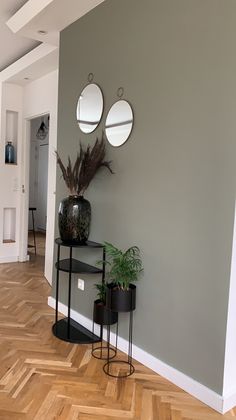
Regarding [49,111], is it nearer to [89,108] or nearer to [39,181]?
[89,108]

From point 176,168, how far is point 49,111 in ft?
8.49

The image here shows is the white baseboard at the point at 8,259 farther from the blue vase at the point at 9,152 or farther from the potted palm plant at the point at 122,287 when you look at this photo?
the potted palm plant at the point at 122,287

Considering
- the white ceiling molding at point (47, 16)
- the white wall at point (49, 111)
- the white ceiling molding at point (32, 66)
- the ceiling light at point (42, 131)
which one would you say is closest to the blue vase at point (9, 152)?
the white wall at point (49, 111)

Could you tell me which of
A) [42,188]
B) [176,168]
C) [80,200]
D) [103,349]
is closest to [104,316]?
[103,349]

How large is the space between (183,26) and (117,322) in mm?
2002

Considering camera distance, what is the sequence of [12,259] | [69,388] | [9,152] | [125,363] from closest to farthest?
[69,388]
[125,363]
[9,152]
[12,259]

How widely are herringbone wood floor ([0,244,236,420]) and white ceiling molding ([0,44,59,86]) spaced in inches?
108

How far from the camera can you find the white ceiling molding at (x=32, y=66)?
365 cm

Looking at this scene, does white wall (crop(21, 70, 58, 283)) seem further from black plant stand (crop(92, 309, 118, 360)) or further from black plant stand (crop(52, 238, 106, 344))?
black plant stand (crop(92, 309, 118, 360))

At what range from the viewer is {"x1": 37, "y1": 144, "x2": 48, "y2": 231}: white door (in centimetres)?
775

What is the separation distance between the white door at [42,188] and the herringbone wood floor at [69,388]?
5.10 metres

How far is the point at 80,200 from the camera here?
2623 mm

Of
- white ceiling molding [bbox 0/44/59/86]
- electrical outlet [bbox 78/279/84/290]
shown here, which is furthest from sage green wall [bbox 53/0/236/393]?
white ceiling molding [bbox 0/44/59/86]

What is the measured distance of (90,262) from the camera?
282 cm
